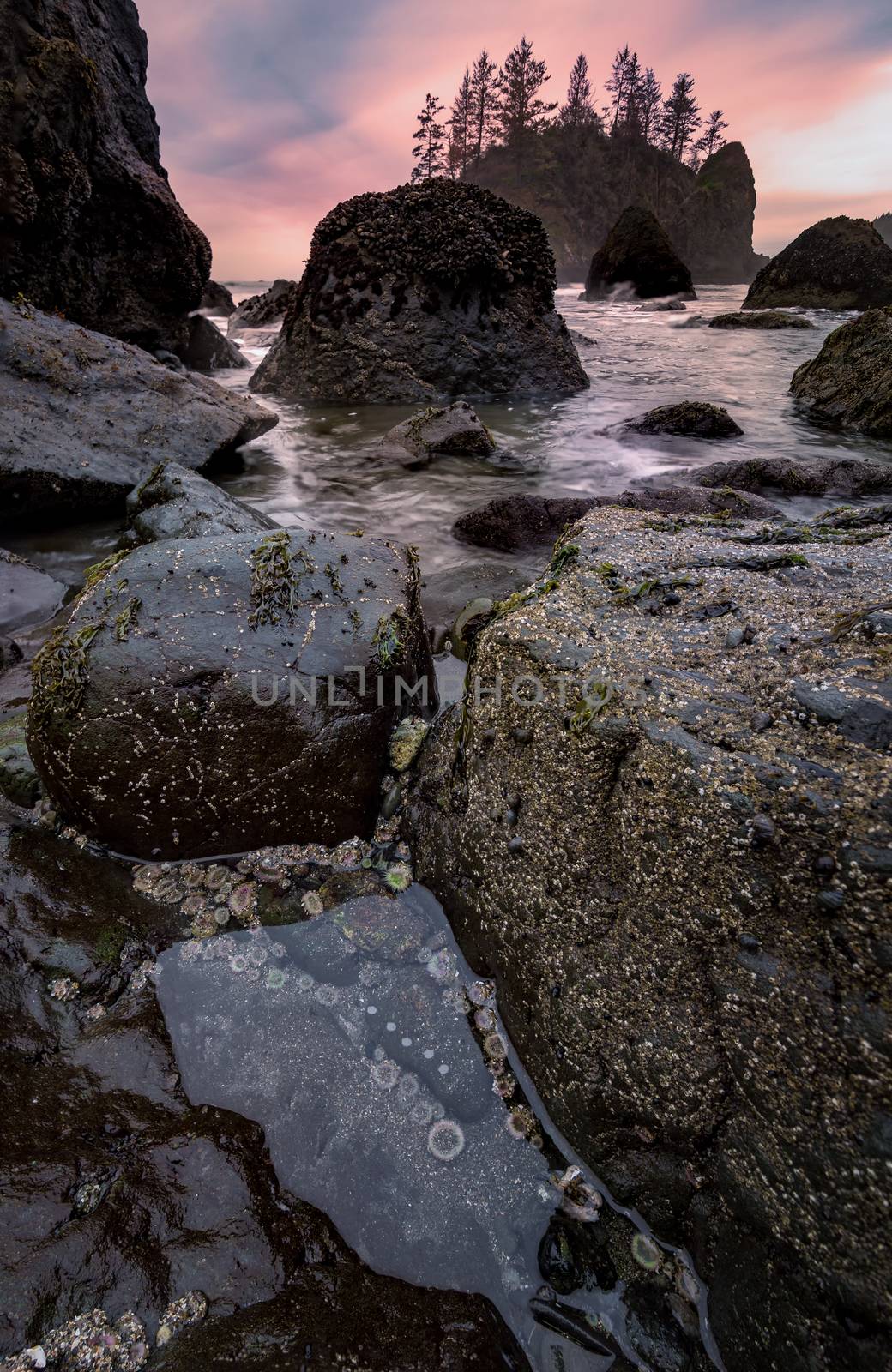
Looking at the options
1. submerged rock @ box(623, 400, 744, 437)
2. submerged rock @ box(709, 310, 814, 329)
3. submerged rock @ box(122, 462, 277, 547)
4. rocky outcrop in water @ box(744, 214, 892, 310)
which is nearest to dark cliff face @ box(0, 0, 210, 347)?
submerged rock @ box(122, 462, 277, 547)

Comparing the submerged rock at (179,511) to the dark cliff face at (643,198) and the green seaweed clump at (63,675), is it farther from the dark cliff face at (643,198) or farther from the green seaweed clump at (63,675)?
the dark cliff face at (643,198)

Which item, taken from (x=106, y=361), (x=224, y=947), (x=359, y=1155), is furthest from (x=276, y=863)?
(x=106, y=361)

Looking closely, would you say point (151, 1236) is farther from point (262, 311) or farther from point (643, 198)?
point (643, 198)

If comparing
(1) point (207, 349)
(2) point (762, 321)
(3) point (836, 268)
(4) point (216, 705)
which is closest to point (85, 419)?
(4) point (216, 705)

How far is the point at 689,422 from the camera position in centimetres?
1015

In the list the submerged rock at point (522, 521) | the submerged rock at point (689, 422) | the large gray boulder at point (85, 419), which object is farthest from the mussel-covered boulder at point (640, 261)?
the submerged rock at point (522, 521)

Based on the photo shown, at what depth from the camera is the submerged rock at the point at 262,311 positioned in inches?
821

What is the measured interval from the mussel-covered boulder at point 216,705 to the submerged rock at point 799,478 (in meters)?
5.82

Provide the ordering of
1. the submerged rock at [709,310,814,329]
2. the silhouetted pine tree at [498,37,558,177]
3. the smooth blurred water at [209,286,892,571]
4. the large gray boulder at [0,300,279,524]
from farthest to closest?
the silhouetted pine tree at [498,37,558,177] → the submerged rock at [709,310,814,329] → the smooth blurred water at [209,286,892,571] → the large gray boulder at [0,300,279,524]

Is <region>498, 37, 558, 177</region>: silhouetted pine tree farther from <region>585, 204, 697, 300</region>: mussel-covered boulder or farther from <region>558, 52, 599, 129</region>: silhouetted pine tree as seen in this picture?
<region>585, 204, 697, 300</region>: mussel-covered boulder

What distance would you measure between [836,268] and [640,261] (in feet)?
29.2

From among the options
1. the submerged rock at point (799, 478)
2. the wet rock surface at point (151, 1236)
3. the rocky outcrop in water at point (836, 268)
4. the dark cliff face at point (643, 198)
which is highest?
the dark cliff face at point (643, 198)

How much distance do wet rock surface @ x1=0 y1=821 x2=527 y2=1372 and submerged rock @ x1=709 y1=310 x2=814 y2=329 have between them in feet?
91.9

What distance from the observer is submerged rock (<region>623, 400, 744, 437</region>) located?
10.2 metres
